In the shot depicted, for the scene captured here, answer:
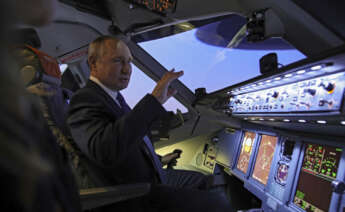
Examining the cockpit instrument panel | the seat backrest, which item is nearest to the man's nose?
the seat backrest

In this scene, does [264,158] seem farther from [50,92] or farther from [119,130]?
[50,92]

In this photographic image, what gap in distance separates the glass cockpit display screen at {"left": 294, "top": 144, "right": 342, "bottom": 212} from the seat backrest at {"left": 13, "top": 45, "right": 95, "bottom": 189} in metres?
1.55

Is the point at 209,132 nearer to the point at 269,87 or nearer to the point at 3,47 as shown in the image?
the point at 269,87

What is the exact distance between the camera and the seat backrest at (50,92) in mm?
795

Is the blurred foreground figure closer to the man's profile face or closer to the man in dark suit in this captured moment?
the man in dark suit

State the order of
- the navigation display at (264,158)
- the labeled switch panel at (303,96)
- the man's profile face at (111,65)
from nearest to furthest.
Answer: the labeled switch panel at (303,96) < the man's profile face at (111,65) < the navigation display at (264,158)

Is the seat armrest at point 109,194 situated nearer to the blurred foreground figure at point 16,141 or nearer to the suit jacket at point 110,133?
the suit jacket at point 110,133

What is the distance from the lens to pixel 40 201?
0.70 ft

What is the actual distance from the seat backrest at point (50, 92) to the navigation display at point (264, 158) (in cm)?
179

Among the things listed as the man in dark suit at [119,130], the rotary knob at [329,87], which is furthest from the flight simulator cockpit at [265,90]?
the man in dark suit at [119,130]

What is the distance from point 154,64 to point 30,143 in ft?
10.3

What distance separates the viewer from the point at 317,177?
1.68 metres

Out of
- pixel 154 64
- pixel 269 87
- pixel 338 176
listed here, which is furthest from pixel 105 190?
pixel 154 64

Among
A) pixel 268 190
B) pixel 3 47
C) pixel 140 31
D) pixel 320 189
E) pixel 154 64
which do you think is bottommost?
pixel 268 190
